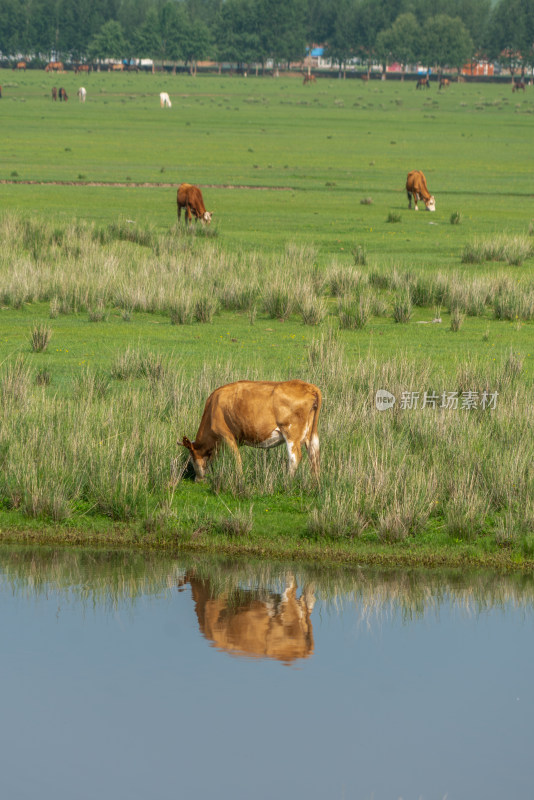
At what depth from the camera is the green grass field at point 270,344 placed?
471 inches

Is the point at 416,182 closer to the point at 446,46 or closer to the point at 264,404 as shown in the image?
the point at 264,404

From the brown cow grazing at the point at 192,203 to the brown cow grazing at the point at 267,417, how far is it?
22.6 metres

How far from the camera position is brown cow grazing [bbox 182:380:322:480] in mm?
11820

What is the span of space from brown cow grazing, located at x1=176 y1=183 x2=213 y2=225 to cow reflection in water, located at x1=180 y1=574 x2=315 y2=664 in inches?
970

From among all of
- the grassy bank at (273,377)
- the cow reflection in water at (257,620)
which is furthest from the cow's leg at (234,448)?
the cow reflection in water at (257,620)

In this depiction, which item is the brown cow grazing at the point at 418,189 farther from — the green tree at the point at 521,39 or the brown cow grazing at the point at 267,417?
the green tree at the point at 521,39

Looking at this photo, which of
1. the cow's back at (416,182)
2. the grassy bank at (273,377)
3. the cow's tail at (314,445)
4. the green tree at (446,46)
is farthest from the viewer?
the green tree at (446,46)

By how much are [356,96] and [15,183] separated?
294 ft

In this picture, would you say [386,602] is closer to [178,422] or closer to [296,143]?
[178,422]

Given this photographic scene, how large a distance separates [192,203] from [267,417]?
77.8 feet

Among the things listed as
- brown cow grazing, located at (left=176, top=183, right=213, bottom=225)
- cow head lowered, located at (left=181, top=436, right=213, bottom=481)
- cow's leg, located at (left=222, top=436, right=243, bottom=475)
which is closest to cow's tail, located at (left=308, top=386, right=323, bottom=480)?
cow's leg, located at (left=222, top=436, right=243, bottom=475)

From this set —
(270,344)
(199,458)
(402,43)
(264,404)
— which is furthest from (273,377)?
(402,43)

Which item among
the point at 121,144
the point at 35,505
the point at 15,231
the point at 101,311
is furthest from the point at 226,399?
the point at 121,144

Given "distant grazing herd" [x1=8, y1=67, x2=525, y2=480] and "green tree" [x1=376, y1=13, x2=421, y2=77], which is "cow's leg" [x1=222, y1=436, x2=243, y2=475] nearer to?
"distant grazing herd" [x1=8, y1=67, x2=525, y2=480]
